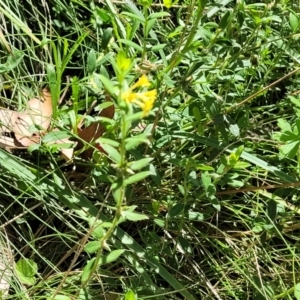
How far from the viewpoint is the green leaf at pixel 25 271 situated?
4.14 ft

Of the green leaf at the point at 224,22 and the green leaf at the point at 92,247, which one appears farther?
the green leaf at the point at 224,22

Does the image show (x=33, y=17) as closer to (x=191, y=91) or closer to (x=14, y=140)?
(x=14, y=140)

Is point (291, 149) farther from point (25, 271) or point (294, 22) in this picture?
point (25, 271)

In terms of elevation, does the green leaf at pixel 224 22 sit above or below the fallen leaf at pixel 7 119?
above

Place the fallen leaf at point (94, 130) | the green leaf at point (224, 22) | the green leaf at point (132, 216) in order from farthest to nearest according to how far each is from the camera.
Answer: the fallen leaf at point (94, 130) → the green leaf at point (224, 22) → the green leaf at point (132, 216)

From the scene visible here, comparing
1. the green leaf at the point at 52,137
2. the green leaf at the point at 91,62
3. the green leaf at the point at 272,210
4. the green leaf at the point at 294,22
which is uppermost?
the green leaf at the point at 91,62

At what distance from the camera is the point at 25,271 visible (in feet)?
→ 4.18

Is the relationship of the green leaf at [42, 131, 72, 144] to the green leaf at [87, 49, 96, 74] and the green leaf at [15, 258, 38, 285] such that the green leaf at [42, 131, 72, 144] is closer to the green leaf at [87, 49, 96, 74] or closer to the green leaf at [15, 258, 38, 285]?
the green leaf at [87, 49, 96, 74]

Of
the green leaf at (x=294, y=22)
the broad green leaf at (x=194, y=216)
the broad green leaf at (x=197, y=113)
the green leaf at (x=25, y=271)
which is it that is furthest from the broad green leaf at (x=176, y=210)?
the green leaf at (x=294, y=22)

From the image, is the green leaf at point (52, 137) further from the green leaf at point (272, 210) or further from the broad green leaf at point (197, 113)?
the green leaf at point (272, 210)

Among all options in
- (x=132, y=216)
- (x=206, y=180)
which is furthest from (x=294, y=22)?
(x=132, y=216)

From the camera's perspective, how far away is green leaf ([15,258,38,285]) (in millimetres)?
1261

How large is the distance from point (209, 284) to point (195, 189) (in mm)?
218

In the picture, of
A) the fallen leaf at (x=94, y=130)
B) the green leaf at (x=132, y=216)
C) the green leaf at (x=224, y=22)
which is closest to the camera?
the green leaf at (x=132, y=216)
